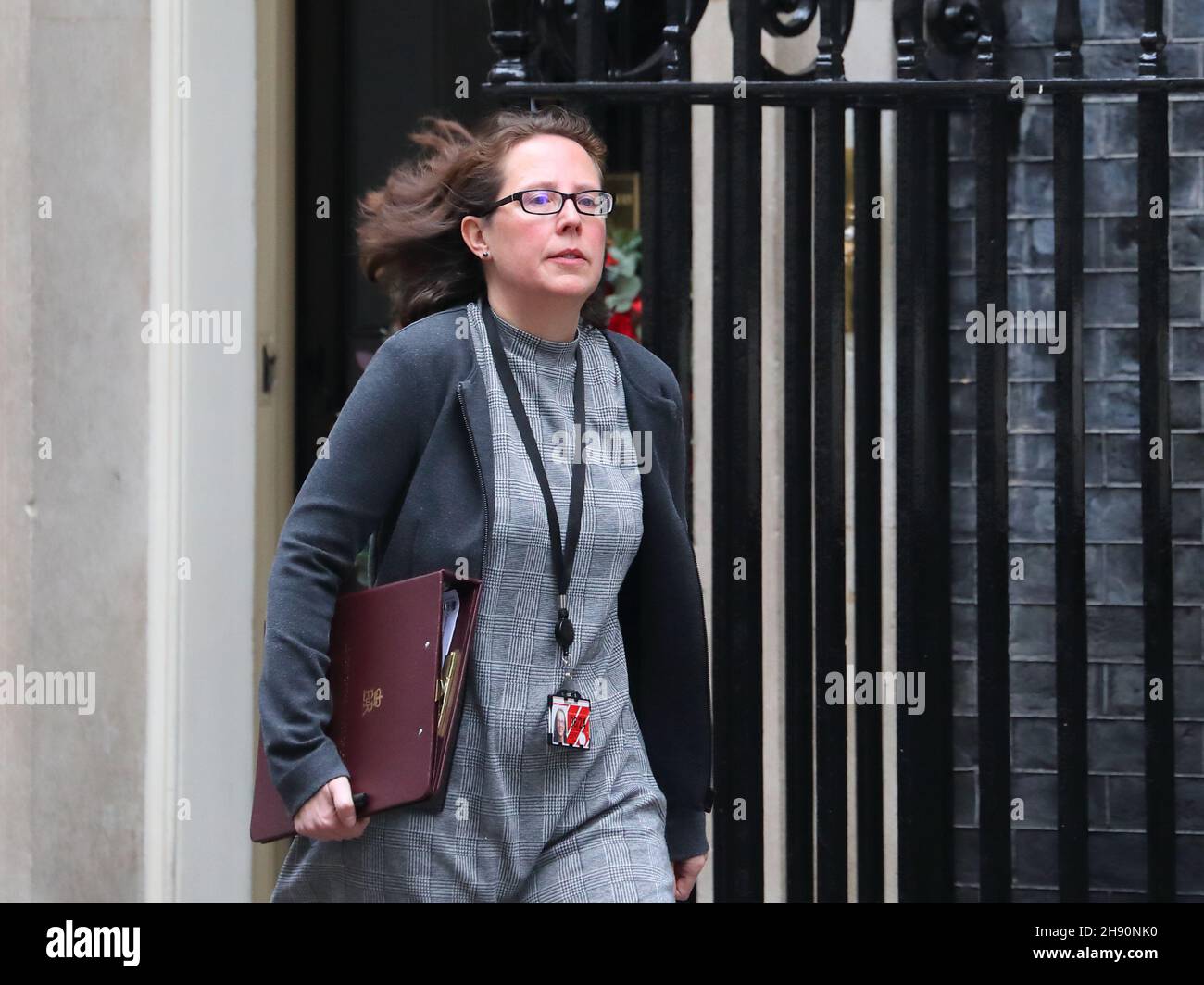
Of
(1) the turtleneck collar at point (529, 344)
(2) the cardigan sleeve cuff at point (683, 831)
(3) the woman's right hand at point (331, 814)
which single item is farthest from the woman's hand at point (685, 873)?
(1) the turtleneck collar at point (529, 344)

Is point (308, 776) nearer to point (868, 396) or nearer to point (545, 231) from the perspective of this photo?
point (545, 231)

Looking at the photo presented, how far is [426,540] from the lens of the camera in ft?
9.38

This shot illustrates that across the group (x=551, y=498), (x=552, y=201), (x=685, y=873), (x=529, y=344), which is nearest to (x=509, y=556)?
(x=551, y=498)

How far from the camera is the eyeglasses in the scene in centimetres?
296

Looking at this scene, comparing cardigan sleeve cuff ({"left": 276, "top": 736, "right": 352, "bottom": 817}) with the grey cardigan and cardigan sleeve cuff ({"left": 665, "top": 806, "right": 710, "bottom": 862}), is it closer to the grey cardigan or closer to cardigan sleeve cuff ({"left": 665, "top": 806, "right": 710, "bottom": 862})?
the grey cardigan

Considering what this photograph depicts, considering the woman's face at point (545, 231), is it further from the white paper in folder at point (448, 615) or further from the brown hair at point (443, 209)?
the white paper in folder at point (448, 615)

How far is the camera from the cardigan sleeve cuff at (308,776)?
2727 millimetres

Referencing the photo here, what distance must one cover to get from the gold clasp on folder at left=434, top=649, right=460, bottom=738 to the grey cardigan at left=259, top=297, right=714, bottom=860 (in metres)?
0.16

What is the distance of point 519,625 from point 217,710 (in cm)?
236

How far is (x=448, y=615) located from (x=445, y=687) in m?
0.12

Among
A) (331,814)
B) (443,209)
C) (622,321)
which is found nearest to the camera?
(331,814)

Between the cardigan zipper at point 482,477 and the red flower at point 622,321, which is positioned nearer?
the cardigan zipper at point 482,477

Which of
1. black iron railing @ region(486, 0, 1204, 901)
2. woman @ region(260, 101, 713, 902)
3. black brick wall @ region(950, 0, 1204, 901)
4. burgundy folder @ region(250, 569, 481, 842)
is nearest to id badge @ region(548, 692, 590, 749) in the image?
woman @ region(260, 101, 713, 902)

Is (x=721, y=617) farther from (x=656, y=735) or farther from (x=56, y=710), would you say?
(x=56, y=710)
